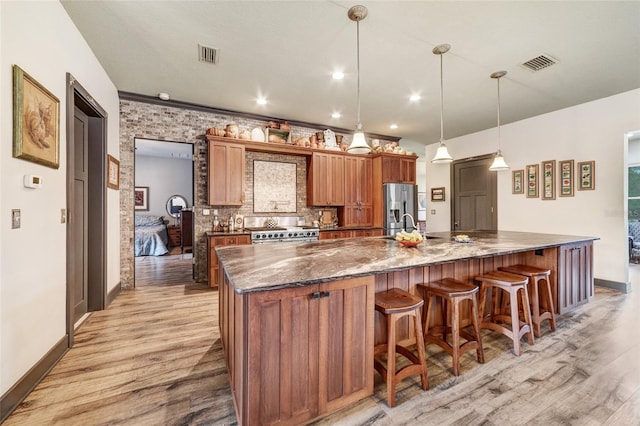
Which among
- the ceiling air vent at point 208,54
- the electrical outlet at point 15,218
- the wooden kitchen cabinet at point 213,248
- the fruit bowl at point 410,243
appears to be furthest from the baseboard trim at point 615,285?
the electrical outlet at point 15,218

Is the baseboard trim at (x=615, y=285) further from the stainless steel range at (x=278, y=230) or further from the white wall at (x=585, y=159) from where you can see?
the stainless steel range at (x=278, y=230)

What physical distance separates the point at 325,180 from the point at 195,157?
2336mm

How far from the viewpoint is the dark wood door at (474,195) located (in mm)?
5719

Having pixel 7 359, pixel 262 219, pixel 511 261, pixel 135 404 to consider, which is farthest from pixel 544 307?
pixel 7 359

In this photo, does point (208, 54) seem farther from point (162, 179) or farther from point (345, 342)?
point (162, 179)

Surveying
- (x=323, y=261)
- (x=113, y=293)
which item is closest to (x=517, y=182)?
(x=323, y=261)

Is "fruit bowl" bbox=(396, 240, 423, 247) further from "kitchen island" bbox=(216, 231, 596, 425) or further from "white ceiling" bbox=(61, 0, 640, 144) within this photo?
"white ceiling" bbox=(61, 0, 640, 144)

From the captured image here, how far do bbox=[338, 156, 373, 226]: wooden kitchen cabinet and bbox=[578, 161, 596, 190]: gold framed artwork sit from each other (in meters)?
3.43

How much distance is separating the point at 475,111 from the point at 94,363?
601 cm

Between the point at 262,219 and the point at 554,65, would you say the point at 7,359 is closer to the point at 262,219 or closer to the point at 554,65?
the point at 262,219

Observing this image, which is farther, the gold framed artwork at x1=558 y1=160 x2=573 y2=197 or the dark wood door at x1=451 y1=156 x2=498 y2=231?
the dark wood door at x1=451 y1=156 x2=498 y2=231

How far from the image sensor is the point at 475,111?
4719 millimetres

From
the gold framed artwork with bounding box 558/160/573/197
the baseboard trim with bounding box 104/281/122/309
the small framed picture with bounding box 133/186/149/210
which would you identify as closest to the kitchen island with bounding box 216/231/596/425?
the baseboard trim with bounding box 104/281/122/309

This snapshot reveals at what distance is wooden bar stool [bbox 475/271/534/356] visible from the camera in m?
2.29
